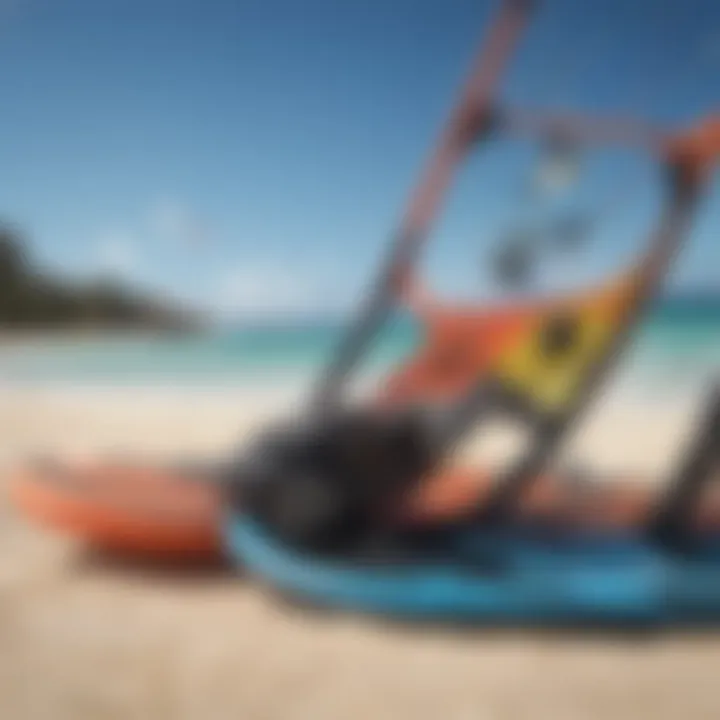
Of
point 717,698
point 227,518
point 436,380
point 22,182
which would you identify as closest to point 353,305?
point 436,380

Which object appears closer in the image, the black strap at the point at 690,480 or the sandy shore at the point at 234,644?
the sandy shore at the point at 234,644

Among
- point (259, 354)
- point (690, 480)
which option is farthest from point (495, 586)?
point (259, 354)

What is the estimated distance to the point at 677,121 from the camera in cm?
151

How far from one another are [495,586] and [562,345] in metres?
0.36

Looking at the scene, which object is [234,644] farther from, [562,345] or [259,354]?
[562,345]

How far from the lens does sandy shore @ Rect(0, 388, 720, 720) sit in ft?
4.23

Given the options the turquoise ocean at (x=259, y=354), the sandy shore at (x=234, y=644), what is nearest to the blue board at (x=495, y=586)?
the sandy shore at (x=234, y=644)

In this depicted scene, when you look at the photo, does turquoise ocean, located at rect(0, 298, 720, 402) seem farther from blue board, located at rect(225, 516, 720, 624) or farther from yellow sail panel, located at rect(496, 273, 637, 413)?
blue board, located at rect(225, 516, 720, 624)

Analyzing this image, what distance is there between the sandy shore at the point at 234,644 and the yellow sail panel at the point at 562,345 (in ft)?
0.23

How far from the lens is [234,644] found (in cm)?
138

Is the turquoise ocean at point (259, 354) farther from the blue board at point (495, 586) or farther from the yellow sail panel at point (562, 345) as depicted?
the blue board at point (495, 586)

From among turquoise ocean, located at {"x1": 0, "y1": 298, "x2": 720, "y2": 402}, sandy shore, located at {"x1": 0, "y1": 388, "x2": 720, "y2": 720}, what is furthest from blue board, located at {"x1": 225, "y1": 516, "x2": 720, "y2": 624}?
turquoise ocean, located at {"x1": 0, "y1": 298, "x2": 720, "y2": 402}

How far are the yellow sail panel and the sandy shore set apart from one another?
0.07 meters

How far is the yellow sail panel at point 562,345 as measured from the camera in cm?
152
